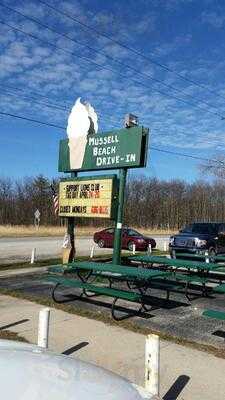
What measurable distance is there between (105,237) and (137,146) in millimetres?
20118

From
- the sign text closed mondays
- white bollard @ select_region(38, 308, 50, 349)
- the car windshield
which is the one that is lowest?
white bollard @ select_region(38, 308, 50, 349)

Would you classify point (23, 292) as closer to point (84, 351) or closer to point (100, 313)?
point (100, 313)

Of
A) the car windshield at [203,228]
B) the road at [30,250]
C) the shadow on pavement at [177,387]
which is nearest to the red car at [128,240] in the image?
the road at [30,250]

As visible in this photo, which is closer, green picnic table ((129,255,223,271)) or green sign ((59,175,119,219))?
green picnic table ((129,255,223,271))

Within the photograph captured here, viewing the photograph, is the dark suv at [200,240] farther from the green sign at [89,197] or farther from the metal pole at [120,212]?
the metal pole at [120,212]

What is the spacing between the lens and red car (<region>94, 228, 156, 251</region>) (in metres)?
31.7

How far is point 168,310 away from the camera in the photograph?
394 inches

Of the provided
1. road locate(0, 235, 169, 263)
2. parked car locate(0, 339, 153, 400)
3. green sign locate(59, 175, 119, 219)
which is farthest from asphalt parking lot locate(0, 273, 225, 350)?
road locate(0, 235, 169, 263)

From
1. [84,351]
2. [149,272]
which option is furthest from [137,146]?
[84,351]

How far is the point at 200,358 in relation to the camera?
6.97 meters

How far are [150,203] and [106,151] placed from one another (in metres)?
82.4

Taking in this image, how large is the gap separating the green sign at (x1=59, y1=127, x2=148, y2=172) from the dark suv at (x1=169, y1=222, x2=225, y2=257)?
8.00 metres

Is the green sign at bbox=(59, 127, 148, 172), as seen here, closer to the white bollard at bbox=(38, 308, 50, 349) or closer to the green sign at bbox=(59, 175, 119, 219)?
the green sign at bbox=(59, 175, 119, 219)

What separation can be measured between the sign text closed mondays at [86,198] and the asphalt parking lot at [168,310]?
2.83 m
